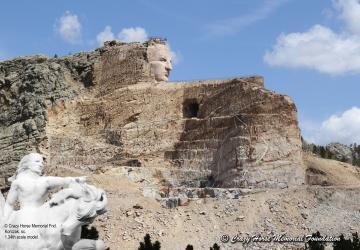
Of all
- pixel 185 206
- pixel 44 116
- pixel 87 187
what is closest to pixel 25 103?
pixel 44 116

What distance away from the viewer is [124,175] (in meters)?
46.7

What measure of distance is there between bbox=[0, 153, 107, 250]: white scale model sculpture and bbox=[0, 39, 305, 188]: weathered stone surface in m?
34.8

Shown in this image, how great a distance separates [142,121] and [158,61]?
458 cm

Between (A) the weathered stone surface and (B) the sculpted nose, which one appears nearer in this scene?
(A) the weathered stone surface

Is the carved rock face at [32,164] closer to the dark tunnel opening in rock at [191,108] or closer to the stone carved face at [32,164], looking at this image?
the stone carved face at [32,164]

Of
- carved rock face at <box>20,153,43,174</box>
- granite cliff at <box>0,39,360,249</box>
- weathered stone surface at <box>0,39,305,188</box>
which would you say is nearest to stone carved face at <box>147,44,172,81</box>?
granite cliff at <box>0,39,360,249</box>

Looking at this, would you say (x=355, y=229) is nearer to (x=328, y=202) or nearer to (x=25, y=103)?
(x=328, y=202)

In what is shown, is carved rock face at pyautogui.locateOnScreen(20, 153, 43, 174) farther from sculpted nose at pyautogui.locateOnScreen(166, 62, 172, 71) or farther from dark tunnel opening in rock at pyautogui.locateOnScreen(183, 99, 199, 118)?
sculpted nose at pyautogui.locateOnScreen(166, 62, 172, 71)

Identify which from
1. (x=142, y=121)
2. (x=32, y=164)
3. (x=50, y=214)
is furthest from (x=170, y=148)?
(x=50, y=214)

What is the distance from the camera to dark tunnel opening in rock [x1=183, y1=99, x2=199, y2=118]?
51531 millimetres

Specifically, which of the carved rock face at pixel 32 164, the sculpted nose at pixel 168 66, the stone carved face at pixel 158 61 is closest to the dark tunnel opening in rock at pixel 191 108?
the stone carved face at pixel 158 61

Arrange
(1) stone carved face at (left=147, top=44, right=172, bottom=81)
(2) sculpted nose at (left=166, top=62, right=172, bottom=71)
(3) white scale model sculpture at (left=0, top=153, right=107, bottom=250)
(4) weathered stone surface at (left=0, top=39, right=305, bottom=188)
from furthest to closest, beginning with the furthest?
(2) sculpted nose at (left=166, top=62, right=172, bottom=71), (1) stone carved face at (left=147, top=44, right=172, bottom=81), (4) weathered stone surface at (left=0, top=39, right=305, bottom=188), (3) white scale model sculpture at (left=0, top=153, right=107, bottom=250)

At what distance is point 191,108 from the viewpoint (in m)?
52.0

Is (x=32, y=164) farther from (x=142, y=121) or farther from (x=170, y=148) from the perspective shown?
(x=142, y=121)
